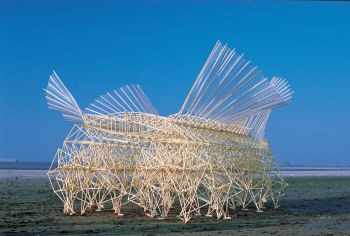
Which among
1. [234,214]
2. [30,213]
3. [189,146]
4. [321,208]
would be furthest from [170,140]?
[321,208]

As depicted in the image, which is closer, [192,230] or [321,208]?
[192,230]

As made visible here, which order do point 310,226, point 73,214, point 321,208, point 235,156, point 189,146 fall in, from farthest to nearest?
point 321,208 < point 235,156 < point 73,214 < point 189,146 < point 310,226

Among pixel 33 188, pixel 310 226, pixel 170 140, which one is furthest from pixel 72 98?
pixel 33 188

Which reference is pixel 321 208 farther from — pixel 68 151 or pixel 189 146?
pixel 68 151

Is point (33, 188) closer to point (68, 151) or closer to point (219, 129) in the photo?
point (68, 151)

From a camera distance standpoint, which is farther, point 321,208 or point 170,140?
point 321,208

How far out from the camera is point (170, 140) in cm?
2306

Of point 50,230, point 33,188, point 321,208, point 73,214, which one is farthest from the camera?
point 33,188

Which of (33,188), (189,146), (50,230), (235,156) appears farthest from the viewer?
(33,188)

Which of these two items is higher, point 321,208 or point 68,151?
point 68,151

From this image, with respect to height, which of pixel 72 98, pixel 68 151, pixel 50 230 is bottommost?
pixel 50 230

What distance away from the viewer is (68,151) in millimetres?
24094

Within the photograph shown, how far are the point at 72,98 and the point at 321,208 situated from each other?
14.6 metres

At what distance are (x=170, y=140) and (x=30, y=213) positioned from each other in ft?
25.1
